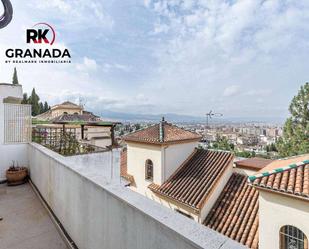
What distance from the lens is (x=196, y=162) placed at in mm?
12578

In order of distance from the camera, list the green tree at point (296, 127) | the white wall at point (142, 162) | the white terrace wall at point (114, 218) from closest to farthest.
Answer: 1. the white terrace wall at point (114, 218)
2. the white wall at point (142, 162)
3. the green tree at point (296, 127)

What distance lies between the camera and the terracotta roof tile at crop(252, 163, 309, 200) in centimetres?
556

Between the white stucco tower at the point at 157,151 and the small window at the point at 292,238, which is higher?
the white stucco tower at the point at 157,151

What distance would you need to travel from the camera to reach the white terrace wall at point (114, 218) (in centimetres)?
127

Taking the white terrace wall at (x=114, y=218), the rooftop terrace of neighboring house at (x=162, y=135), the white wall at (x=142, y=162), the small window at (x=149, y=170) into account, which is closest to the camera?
the white terrace wall at (x=114, y=218)

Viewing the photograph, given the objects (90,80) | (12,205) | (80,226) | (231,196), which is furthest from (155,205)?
(90,80)

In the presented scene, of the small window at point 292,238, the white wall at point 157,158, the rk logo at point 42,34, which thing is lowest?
the small window at point 292,238

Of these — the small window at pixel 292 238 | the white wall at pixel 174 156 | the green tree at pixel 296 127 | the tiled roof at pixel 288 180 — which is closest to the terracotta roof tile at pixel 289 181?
the tiled roof at pixel 288 180

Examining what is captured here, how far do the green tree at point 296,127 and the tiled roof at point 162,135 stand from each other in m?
19.2

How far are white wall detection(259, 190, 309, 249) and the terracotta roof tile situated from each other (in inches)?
10.9

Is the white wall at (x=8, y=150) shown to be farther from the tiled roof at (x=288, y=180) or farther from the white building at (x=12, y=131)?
the tiled roof at (x=288, y=180)

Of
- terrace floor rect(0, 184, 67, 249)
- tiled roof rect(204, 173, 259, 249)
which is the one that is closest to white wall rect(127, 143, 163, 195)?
tiled roof rect(204, 173, 259, 249)

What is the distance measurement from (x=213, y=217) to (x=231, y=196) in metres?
1.65

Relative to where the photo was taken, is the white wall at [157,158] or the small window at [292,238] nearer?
the small window at [292,238]
